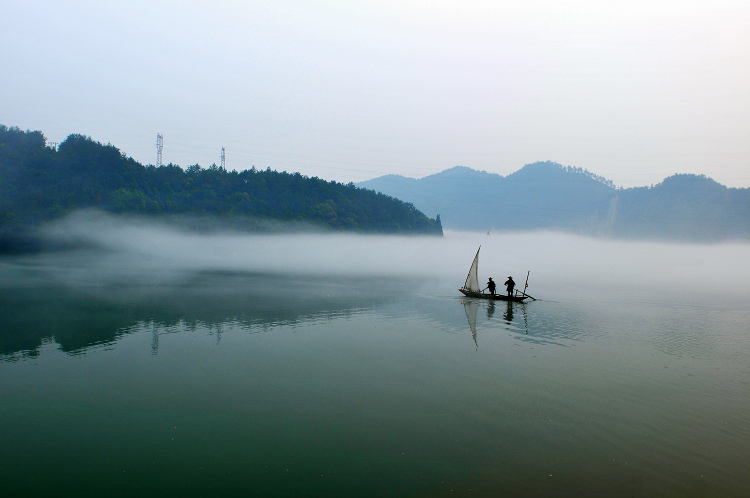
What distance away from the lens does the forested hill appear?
105 m

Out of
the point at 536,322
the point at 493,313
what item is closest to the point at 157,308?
the point at 493,313

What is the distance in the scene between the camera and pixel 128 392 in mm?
15977

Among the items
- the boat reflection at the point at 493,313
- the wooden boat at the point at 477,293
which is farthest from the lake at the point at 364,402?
the wooden boat at the point at 477,293

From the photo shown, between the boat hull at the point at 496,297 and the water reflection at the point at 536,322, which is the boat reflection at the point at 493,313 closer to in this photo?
the water reflection at the point at 536,322

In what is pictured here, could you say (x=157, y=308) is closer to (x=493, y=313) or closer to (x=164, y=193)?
(x=493, y=313)

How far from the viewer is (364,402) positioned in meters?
15.7

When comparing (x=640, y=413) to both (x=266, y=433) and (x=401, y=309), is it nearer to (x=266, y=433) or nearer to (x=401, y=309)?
(x=266, y=433)

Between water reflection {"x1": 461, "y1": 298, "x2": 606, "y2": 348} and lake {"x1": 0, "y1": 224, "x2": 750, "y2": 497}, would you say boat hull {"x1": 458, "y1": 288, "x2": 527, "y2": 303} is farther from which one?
lake {"x1": 0, "y1": 224, "x2": 750, "y2": 497}

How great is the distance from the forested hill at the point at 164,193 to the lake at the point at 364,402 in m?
87.5

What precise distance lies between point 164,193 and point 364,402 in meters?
138

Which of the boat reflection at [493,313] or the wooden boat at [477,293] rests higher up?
the wooden boat at [477,293]

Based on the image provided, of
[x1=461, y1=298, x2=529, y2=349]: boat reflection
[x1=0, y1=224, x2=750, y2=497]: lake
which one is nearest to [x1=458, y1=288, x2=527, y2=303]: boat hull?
[x1=461, y1=298, x2=529, y2=349]: boat reflection

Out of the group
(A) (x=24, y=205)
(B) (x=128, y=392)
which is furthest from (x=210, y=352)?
(A) (x=24, y=205)

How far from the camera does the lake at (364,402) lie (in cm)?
1132
